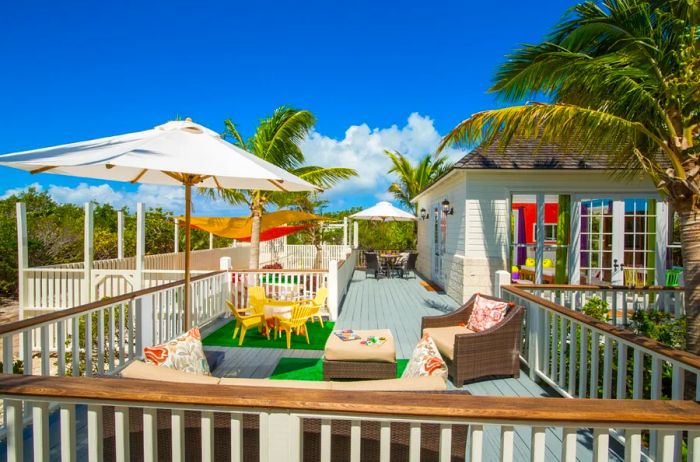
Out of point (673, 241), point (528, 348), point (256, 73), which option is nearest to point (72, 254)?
point (256, 73)

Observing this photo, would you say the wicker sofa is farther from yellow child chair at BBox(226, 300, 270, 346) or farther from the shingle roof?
the shingle roof

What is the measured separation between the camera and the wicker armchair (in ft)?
14.4

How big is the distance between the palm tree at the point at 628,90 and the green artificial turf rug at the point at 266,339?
4.12 m

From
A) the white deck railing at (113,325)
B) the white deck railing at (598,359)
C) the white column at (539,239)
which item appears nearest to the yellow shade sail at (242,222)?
the white deck railing at (113,325)

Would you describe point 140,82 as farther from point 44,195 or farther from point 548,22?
point 548,22

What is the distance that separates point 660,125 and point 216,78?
15.9 meters

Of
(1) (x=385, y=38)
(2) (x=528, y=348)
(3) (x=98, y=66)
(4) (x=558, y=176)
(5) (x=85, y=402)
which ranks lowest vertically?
(2) (x=528, y=348)

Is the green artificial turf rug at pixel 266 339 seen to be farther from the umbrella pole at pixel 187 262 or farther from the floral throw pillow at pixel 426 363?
the floral throw pillow at pixel 426 363

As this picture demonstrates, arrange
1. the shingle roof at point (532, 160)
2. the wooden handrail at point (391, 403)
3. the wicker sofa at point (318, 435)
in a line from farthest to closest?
the shingle roof at point (532, 160) → the wicker sofa at point (318, 435) → the wooden handrail at point (391, 403)

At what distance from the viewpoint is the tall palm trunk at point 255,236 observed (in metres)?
10.4

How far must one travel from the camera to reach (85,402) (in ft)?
5.28

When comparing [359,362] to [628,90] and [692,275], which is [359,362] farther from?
[628,90]

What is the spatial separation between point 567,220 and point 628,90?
4598 mm

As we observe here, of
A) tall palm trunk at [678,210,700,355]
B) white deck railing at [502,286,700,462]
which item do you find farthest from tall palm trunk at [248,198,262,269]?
tall palm trunk at [678,210,700,355]
